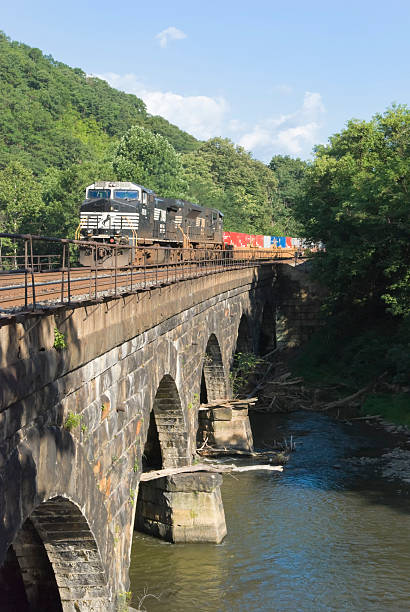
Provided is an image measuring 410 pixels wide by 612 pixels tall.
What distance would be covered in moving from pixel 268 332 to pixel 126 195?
23.4 meters

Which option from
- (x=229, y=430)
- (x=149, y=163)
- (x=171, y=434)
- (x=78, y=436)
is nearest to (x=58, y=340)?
(x=78, y=436)

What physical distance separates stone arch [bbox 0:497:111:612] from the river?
4.58 m

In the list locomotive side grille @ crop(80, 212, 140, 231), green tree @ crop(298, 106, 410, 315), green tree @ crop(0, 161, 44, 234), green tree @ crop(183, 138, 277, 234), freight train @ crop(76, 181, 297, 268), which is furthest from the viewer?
green tree @ crop(183, 138, 277, 234)

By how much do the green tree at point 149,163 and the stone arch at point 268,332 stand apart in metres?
28.0

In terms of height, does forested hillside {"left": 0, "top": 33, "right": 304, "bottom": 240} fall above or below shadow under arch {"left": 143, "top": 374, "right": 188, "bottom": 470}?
above

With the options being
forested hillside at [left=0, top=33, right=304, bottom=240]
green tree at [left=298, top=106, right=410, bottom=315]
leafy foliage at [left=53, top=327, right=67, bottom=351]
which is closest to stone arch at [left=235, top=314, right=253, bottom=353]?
green tree at [left=298, top=106, right=410, bottom=315]

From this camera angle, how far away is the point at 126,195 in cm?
3206

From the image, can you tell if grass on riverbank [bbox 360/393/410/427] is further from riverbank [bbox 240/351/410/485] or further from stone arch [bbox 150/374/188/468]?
stone arch [bbox 150/374/188/468]

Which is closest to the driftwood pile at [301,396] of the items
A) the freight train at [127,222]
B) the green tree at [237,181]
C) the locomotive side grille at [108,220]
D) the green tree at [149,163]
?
the freight train at [127,222]

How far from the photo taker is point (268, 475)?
88.9 feet

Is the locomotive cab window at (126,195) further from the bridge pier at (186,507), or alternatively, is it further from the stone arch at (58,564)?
the stone arch at (58,564)

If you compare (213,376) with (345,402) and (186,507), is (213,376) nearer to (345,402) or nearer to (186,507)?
(345,402)

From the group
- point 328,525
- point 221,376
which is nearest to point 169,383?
point 328,525

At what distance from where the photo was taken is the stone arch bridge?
7785 millimetres
